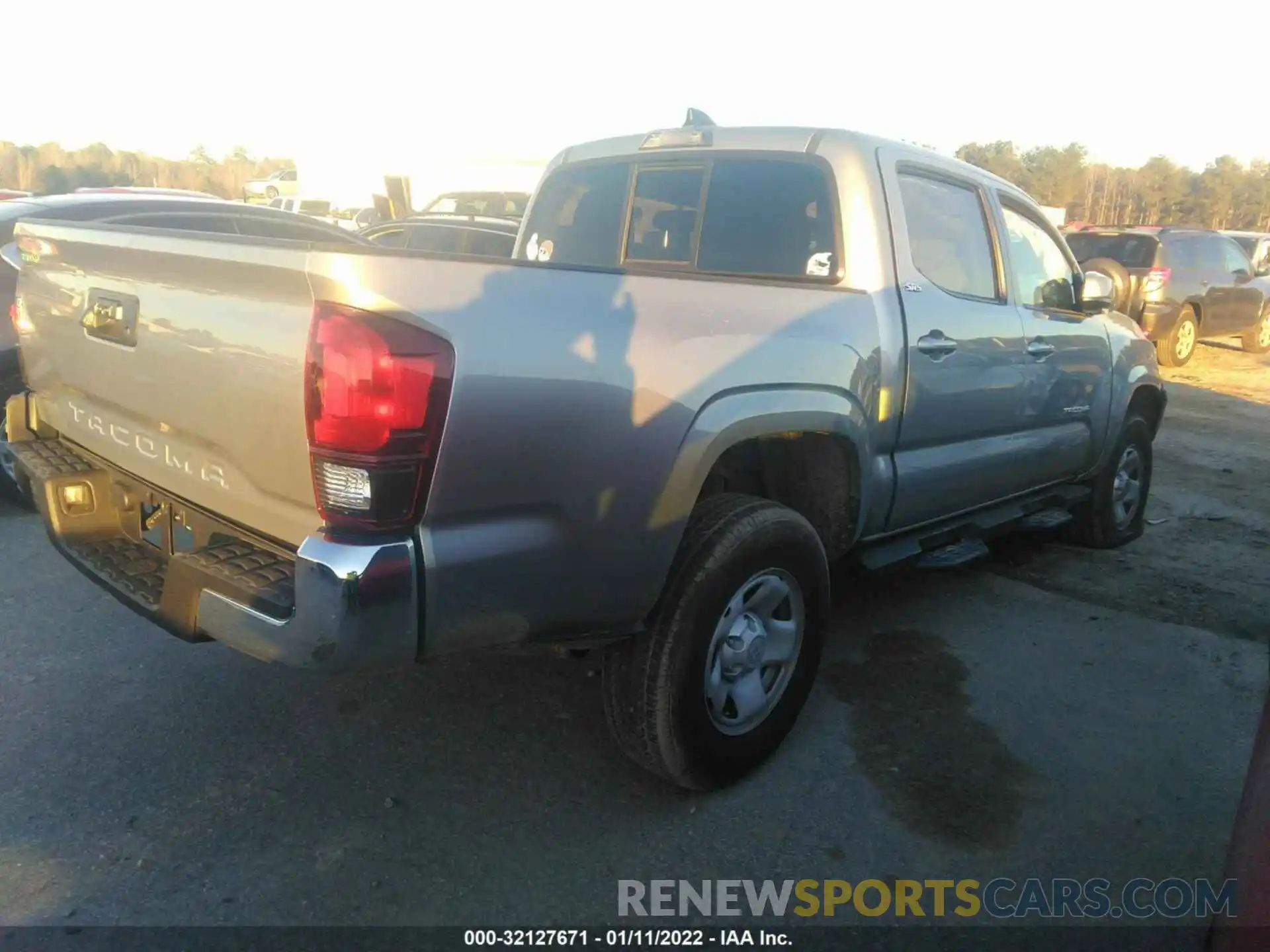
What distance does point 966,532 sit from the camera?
414 cm

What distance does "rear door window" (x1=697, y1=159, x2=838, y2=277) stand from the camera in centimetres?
332

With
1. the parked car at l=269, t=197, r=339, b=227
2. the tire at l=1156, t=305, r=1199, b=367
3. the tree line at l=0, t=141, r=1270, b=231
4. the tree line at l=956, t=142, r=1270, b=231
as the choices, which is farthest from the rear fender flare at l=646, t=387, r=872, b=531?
the tree line at l=956, t=142, r=1270, b=231

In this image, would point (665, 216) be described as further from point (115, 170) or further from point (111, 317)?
point (115, 170)

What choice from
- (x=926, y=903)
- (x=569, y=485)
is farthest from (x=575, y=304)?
(x=926, y=903)

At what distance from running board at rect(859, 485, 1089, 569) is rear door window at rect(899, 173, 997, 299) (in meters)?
0.95

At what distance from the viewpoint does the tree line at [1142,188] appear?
171 ft

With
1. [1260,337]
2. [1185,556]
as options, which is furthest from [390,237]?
[1260,337]

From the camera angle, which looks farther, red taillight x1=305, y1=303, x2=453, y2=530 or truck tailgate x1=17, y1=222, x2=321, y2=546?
truck tailgate x1=17, y1=222, x2=321, y2=546

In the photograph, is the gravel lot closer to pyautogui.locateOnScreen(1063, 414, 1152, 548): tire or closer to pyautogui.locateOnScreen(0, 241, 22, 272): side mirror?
pyautogui.locateOnScreen(1063, 414, 1152, 548): tire

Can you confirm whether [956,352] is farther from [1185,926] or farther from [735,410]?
[1185,926]

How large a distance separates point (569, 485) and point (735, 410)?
60cm

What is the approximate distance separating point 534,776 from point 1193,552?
431cm

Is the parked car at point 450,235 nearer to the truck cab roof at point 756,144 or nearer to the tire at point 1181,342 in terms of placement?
the truck cab roof at point 756,144

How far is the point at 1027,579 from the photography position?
16.2 feet
